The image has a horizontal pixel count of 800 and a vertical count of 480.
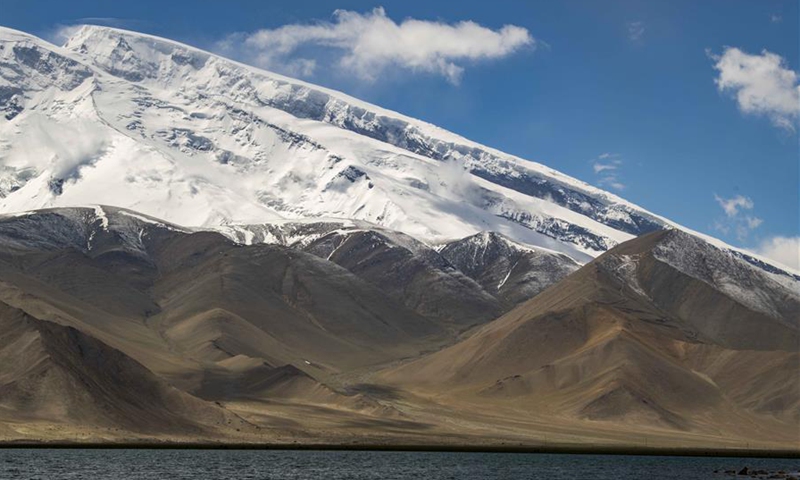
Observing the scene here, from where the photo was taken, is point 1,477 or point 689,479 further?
point 689,479

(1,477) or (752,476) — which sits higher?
(752,476)

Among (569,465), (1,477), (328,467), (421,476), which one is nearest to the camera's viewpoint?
(1,477)

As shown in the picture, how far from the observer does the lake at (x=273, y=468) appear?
151125 mm

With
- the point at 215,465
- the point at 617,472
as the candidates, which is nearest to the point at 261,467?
the point at 215,465

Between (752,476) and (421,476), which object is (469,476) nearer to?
(421,476)

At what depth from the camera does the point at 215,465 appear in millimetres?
170375

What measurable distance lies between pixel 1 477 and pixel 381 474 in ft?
150

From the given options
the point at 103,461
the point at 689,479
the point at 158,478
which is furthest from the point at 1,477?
the point at 689,479

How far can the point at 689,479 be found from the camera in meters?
166

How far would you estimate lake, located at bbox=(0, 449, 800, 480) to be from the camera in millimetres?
151125

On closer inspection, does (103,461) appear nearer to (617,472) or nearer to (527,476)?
(527,476)

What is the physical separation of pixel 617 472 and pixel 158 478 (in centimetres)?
6513

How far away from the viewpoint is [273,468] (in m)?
167

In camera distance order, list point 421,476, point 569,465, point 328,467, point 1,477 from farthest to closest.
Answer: point 569,465, point 328,467, point 421,476, point 1,477
